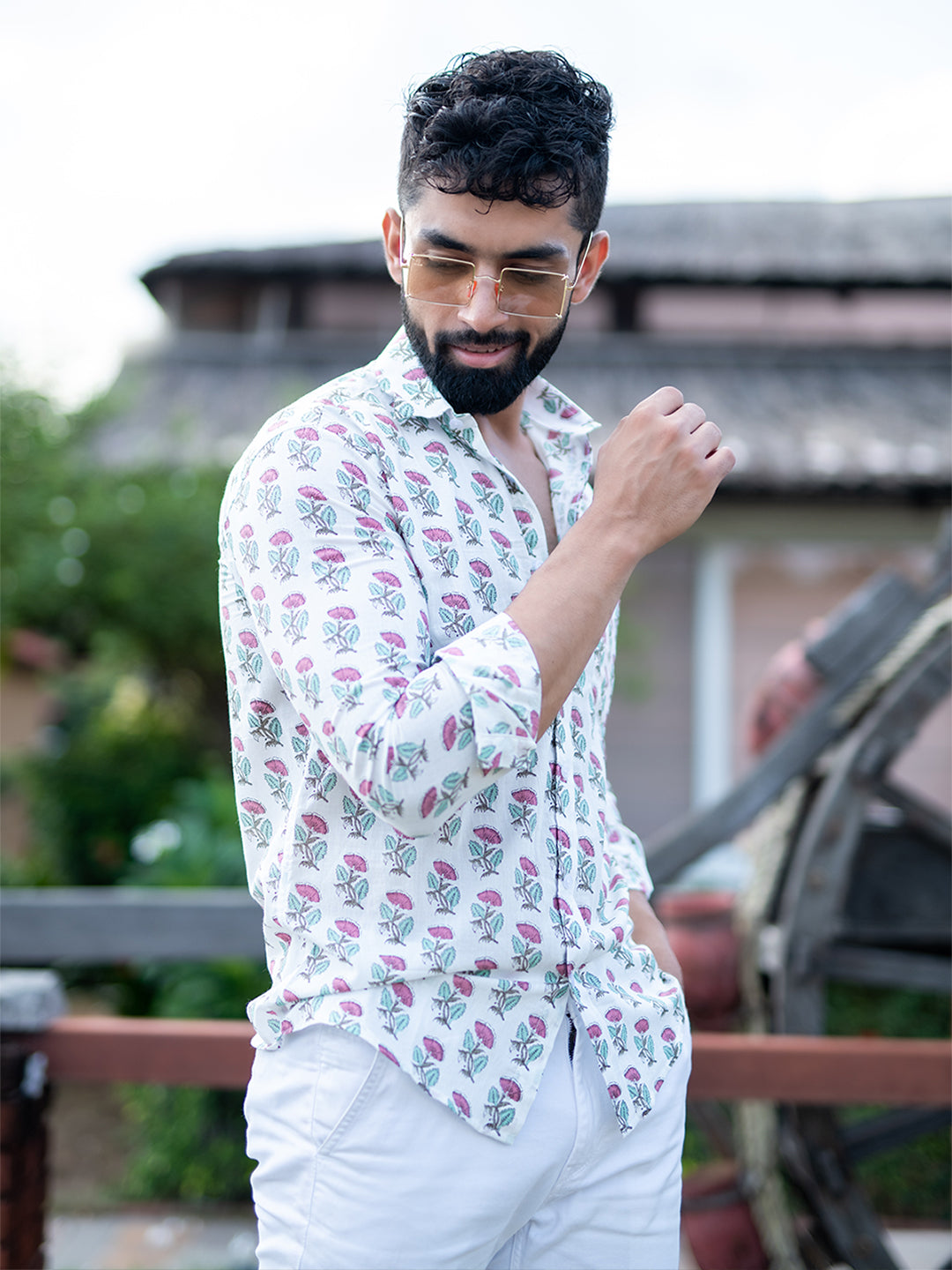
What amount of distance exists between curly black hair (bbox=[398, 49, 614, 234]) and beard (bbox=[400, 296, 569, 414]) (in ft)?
0.43

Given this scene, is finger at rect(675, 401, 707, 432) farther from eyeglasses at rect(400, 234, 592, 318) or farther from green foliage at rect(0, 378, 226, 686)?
green foliage at rect(0, 378, 226, 686)

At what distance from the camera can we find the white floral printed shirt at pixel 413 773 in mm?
1005

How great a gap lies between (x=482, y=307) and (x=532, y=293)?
0.06 m

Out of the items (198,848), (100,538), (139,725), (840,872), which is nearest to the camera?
(840,872)

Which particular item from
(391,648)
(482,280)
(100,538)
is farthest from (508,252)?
(100,538)

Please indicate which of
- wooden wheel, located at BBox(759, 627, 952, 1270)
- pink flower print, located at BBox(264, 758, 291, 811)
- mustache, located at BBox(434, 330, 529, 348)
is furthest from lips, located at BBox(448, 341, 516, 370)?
wooden wheel, located at BBox(759, 627, 952, 1270)

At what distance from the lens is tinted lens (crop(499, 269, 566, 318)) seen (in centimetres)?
123

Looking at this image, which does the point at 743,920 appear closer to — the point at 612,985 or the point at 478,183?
the point at 612,985

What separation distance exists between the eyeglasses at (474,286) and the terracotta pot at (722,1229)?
244cm

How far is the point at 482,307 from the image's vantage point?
3.98 feet

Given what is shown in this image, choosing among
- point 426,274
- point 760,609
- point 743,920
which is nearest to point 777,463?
point 760,609

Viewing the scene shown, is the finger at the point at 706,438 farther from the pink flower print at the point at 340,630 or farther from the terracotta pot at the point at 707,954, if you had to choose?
the terracotta pot at the point at 707,954

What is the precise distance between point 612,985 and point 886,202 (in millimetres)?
9520

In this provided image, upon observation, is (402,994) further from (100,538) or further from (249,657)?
(100,538)
